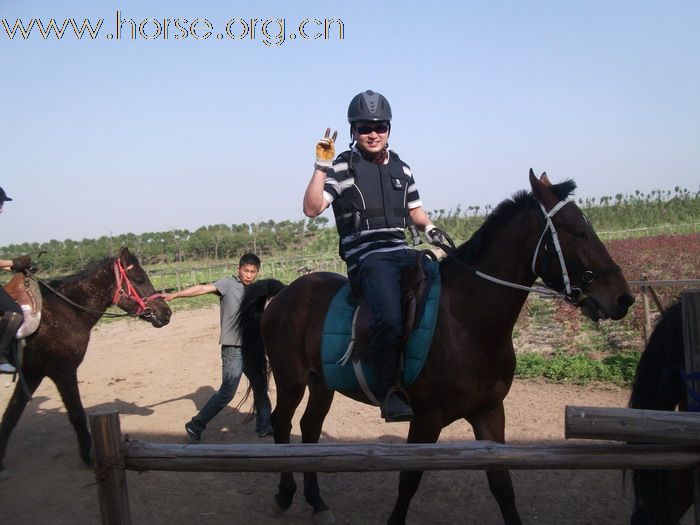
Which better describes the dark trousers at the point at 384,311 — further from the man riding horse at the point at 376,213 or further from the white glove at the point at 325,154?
the white glove at the point at 325,154

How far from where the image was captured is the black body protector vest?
12.0 feet

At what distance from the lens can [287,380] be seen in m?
4.45

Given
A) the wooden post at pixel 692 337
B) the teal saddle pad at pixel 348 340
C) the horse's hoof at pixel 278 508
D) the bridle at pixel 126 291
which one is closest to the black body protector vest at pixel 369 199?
the teal saddle pad at pixel 348 340

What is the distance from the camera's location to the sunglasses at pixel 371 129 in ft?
12.1

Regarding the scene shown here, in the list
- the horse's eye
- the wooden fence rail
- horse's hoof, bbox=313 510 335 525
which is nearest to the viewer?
the wooden fence rail

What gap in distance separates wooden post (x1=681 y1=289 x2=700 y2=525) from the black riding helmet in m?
2.02

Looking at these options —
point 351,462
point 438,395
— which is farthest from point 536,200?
point 351,462

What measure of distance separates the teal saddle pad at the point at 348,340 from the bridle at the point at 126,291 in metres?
2.80

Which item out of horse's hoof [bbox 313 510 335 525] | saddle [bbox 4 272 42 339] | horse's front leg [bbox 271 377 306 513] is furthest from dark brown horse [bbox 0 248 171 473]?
horse's hoof [bbox 313 510 335 525]

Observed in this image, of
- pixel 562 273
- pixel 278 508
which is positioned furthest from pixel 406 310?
pixel 278 508

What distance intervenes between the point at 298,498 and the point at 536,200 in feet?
9.88

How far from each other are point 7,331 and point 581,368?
21.3ft

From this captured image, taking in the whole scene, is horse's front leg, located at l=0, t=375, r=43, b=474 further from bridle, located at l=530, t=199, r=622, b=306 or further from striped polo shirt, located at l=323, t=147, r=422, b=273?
bridle, located at l=530, t=199, r=622, b=306

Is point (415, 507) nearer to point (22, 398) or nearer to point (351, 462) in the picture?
point (351, 462)
